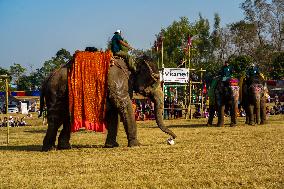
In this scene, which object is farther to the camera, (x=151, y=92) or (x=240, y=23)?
(x=240, y=23)

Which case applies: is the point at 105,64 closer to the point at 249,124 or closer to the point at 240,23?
the point at 249,124

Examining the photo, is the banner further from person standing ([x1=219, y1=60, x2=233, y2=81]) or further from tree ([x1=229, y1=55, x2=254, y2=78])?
tree ([x1=229, y1=55, x2=254, y2=78])

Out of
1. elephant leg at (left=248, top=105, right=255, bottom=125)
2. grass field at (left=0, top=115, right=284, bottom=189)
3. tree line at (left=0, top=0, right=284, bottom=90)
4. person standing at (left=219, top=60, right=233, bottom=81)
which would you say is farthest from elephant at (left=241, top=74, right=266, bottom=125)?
tree line at (left=0, top=0, right=284, bottom=90)

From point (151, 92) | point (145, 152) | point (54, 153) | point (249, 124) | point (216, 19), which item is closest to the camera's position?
point (145, 152)

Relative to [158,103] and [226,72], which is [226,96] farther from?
[158,103]

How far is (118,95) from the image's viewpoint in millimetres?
14859

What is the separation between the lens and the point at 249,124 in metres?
25.3

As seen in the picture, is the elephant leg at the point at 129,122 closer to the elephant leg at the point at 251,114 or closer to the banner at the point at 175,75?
the elephant leg at the point at 251,114

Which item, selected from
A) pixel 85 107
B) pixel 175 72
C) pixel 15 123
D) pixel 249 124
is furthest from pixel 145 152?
pixel 15 123

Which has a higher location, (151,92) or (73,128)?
(151,92)

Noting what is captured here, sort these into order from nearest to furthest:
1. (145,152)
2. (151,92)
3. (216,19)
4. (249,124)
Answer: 1. (145,152)
2. (151,92)
3. (249,124)
4. (216,19)

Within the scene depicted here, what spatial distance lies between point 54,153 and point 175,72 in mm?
24017

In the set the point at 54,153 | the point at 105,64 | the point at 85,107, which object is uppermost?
the point at 105,64

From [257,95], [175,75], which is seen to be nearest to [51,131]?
[257,95]
